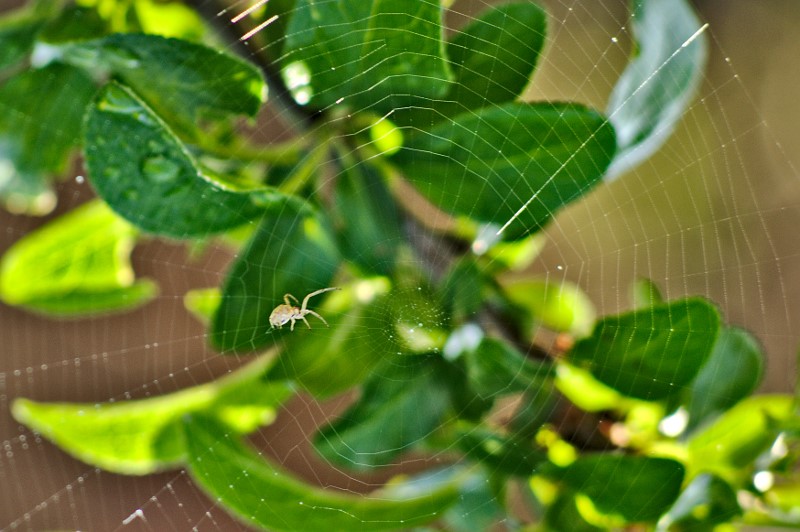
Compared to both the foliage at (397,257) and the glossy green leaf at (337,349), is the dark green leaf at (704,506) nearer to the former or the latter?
the foliage at (397,257)

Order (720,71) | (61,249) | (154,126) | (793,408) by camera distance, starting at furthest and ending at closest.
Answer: (720,71) < (61,249) < (793,408) < (154,126)

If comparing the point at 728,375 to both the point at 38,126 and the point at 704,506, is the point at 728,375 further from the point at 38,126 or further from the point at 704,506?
the point at 38,126

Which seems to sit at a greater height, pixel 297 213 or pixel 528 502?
pixel 297 213

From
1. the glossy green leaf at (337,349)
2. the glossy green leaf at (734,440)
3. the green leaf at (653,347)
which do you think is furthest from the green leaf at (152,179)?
the glossy green leaf at (734,440)

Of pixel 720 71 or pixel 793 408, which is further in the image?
pixel 720 71

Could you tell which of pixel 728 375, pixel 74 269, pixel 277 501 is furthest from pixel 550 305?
pixel 74 269

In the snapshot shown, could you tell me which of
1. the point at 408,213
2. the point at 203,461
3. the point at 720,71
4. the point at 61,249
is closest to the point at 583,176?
the point at 408,213

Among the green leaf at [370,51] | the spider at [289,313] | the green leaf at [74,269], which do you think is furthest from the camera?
the green leaf at [74,269]

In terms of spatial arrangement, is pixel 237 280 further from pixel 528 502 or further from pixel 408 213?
pixel 528 502
